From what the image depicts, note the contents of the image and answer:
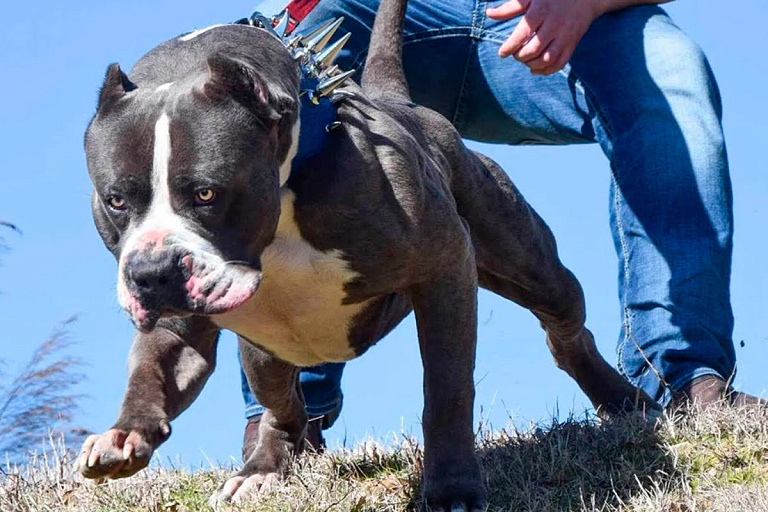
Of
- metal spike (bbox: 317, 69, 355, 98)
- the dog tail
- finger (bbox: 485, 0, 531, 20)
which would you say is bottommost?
metal spike (bbox: 317, 69, 355, 98)

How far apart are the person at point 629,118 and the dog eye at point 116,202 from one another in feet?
6.06

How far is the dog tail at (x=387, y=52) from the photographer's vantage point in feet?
19.5

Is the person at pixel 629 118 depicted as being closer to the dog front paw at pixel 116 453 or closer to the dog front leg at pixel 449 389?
the dog front leg at pixel 449 389

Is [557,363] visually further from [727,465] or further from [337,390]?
[727,465]

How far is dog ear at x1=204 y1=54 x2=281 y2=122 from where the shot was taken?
420 cm

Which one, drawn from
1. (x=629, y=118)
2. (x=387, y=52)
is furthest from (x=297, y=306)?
(x=629, y=118)

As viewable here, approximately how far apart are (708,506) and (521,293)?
1.86m

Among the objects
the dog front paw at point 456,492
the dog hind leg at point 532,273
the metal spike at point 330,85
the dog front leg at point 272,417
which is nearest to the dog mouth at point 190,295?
the metal spike at point 330,85

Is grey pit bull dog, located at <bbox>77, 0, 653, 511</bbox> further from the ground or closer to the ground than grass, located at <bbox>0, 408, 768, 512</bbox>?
further from the ground

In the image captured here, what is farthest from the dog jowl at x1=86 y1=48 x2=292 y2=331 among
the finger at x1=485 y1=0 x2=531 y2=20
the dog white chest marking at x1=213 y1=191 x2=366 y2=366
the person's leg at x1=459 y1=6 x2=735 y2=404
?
the person's leg at x1=459 y1=6 x2=735 y2=404

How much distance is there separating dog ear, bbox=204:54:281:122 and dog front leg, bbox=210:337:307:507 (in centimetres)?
126

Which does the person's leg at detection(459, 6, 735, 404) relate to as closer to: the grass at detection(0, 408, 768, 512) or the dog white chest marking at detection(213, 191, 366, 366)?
the grass at detection(0, 408, 768, 512)

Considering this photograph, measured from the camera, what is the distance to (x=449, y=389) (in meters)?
4.65

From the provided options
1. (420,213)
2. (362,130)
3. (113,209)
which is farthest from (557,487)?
(113,209)
